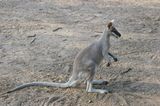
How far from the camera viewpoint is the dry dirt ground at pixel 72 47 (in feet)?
18.2

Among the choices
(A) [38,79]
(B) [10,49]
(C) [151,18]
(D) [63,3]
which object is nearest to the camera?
(A) [38,79]

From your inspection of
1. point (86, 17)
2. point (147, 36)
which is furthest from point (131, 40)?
point (86, 17)

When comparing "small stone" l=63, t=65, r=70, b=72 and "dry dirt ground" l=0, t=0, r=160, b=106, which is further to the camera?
"small stone" l=63, t=65, r=70, b=72

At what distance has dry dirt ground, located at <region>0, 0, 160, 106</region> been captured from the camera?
18.2 ft

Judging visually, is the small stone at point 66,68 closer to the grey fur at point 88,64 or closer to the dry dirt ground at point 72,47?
the dry dirt ground at point 72,47

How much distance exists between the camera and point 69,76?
6.12 m

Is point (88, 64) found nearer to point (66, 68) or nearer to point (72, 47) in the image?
point (66, 68)

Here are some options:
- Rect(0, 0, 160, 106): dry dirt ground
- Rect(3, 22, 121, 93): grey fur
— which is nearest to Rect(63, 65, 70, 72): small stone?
Rect(0, 0, 160, 106): dry dirt ground

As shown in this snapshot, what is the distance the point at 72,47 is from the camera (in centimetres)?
717

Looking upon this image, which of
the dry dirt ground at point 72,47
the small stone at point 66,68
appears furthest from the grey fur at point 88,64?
the small stone at point 66,68

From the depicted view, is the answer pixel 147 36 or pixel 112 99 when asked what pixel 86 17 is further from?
pixel 112 99

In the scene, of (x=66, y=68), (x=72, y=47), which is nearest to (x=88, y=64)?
(x=66, y=68)

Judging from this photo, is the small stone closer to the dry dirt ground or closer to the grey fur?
the dry dirt ground

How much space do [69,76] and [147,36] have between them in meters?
2.12
